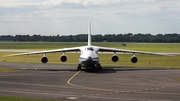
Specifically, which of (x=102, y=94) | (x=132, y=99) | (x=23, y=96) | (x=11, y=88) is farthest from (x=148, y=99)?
(x=11, y=88)

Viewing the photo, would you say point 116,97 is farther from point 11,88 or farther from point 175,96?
point 11,88

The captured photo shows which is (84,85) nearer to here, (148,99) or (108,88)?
(108,88)

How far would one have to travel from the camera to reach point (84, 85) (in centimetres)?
2931

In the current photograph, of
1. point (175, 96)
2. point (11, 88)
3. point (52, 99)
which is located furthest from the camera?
point (11, 88)

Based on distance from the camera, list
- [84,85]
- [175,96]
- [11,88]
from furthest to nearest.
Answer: [84,85]
[11,88]
[175,96]

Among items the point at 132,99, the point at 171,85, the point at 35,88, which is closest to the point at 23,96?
the point at 35,88

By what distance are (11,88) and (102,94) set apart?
702 cm

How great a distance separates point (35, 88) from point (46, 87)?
3.04ft

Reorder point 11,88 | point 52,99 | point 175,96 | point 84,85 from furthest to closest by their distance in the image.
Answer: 1. point 84,85
2. point 11,88
3. point 175,96
4. point 52,99

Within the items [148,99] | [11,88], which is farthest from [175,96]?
[11,88]

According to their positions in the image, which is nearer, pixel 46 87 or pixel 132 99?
pixel 132 99

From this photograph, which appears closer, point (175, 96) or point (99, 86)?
point (175, 96)

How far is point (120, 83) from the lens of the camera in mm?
31000

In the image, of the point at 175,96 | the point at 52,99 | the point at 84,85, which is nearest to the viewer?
the point at 52,99
